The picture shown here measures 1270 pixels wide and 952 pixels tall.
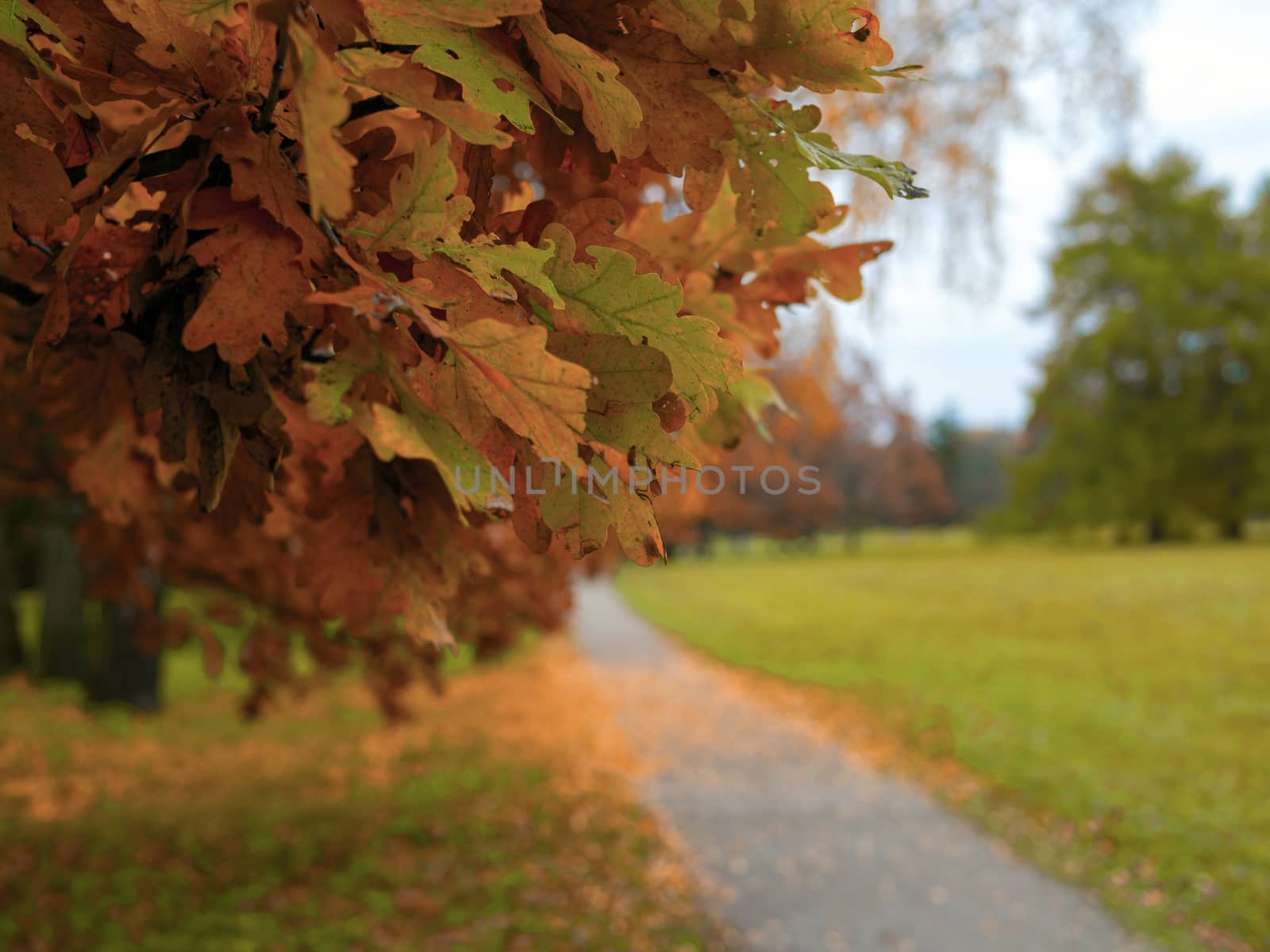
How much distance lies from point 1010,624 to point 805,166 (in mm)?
16708

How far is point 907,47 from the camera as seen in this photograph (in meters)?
5.30

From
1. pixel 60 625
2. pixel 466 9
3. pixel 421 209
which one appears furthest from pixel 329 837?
pixel 60 625

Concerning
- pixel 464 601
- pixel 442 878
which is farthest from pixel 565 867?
pixel 464 601

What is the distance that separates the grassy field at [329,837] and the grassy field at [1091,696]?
8.73 feet

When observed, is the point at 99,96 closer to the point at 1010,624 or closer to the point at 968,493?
the point at 1010,624

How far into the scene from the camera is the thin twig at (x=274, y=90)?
730 mm


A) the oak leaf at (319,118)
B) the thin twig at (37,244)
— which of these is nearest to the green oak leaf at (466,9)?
the oak leaf at (319,118)

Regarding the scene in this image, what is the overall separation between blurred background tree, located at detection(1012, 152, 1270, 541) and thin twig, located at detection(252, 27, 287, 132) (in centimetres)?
3812

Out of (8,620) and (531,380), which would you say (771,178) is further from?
(8,620)

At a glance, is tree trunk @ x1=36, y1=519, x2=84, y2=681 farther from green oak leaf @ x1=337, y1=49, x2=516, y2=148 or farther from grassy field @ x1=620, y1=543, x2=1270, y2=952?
green oak leaf @ x1=337, y1=49, x2=516, y2=148

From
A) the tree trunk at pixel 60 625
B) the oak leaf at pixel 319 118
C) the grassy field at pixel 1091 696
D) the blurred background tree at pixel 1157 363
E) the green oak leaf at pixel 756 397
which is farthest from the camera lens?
the blurred background tree at pixel 1157 363

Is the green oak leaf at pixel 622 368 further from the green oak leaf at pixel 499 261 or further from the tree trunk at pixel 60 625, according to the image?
the tree trunk at pixel 60 625

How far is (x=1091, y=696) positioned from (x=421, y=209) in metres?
10.9

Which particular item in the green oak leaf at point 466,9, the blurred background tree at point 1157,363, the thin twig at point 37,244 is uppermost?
the blurred background tree at point 1157,363
